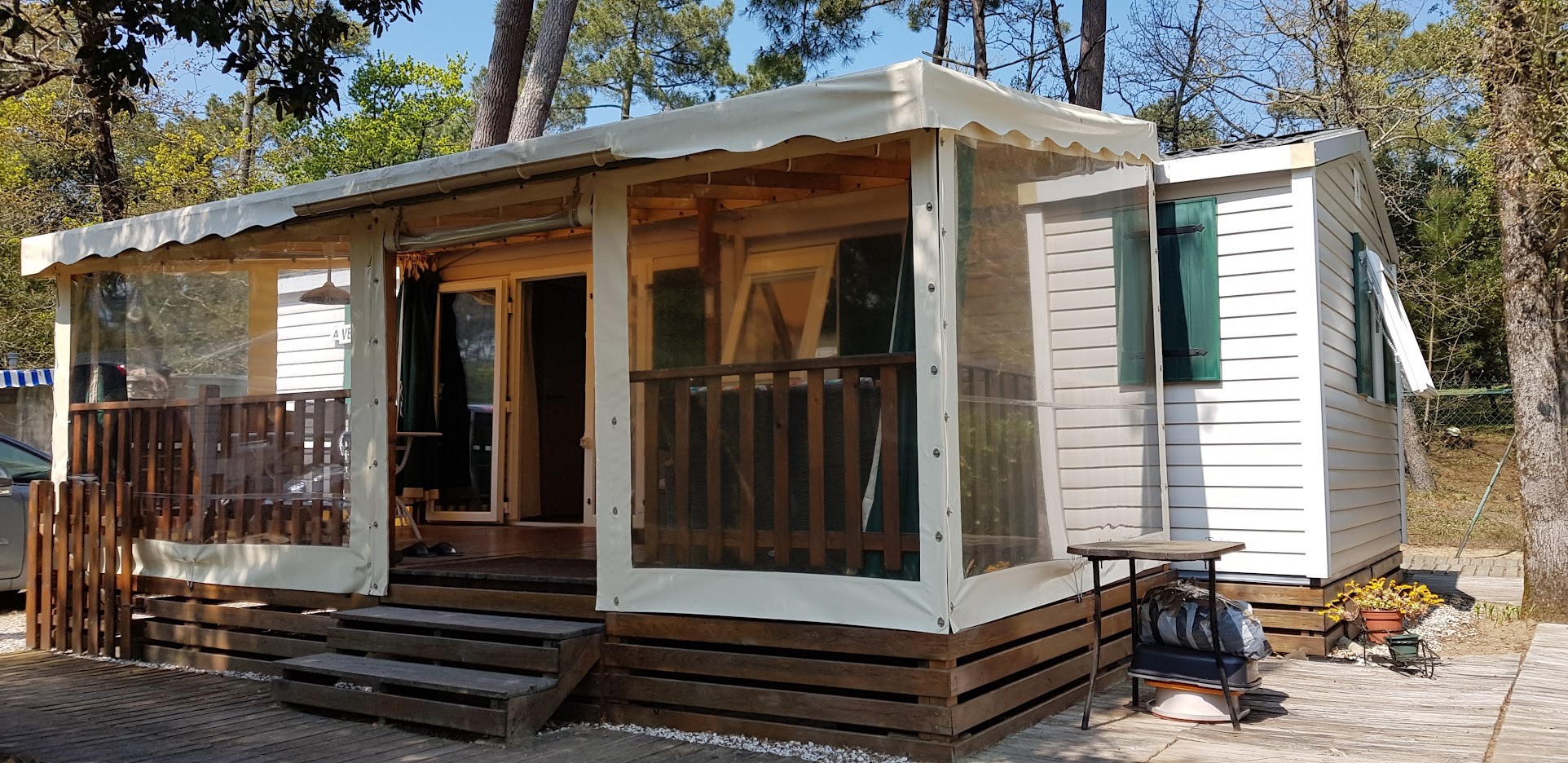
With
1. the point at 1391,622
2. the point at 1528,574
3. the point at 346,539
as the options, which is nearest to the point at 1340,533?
the point at 1391,622

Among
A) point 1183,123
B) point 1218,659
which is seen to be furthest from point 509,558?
point 1183,123

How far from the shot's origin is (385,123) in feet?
77.8

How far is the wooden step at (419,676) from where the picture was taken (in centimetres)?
439

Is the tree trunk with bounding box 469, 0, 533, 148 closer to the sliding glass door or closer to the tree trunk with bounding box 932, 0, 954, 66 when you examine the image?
the sliding glass door

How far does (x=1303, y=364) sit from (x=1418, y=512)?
1049 centimetres

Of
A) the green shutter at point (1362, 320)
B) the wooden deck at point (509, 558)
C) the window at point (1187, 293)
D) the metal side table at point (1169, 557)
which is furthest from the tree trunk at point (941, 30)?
the metal side table at point (1169, 557)

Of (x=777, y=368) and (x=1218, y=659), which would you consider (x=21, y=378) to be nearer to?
(x=777, y=368)

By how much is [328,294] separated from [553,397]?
2.43 metres

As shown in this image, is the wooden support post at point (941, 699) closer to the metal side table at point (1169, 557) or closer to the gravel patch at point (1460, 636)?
the metal side table at point (1169, 557)

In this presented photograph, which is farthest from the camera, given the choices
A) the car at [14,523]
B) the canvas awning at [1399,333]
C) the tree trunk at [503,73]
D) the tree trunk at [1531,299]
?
Answer: the tree trunk at [503,73]

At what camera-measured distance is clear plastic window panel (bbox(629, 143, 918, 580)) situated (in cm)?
417

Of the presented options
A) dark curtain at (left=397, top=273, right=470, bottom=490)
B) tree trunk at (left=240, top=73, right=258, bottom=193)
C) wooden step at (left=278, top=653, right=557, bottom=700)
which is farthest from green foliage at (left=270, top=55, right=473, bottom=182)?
wooden step at (left=278, top=653, right=557, bottom=700)

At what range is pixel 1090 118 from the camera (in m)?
4.91

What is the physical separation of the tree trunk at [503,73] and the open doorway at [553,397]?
3.01 metres
